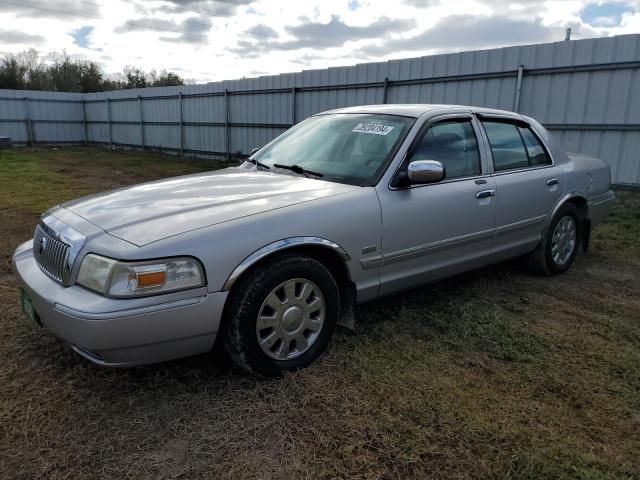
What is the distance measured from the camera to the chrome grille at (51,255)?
2615 millimetres

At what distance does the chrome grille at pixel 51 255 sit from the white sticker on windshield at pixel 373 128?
2.14 metres

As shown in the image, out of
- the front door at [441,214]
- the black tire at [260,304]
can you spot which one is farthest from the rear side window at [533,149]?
the black tire at [260,304]

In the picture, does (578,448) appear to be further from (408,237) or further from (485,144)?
(485,144)

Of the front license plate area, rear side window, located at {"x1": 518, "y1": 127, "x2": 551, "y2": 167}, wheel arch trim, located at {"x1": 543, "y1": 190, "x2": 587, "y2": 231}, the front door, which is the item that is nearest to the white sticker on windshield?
the front door

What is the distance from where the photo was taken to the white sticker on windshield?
360 cm

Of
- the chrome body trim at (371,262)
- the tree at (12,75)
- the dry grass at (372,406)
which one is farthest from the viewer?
the tree at (12,75)

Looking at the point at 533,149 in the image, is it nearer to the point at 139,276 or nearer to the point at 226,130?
the point at 139,276

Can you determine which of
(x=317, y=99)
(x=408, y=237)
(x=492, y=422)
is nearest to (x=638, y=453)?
(x=492, y=422)

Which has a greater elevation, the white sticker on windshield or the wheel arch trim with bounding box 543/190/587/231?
the white sticker on windshield

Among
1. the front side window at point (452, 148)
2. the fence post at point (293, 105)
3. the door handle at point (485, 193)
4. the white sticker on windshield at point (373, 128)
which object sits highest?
the fence post at point (293, 105)

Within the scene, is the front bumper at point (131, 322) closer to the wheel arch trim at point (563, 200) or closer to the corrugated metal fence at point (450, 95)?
the wheel arch trim at point (563, 200)

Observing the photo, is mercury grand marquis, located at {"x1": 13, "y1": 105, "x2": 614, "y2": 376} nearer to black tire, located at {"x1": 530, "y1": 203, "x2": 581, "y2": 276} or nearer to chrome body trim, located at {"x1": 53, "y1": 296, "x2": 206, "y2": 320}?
chrome body trim, located at {"x1": 53, "y1": 296, "x2": 206, "y2": 320}

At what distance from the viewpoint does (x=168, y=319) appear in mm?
2402

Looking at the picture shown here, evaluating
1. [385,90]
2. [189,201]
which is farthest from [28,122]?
[189,201]
